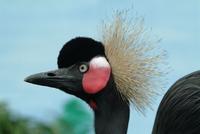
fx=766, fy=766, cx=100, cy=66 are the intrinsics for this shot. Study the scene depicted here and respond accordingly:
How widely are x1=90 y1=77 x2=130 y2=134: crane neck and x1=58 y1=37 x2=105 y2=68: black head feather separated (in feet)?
0.39

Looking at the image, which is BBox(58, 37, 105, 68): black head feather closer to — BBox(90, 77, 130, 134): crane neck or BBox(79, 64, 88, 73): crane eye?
BBox(79, 64, 88, 73): crane eye

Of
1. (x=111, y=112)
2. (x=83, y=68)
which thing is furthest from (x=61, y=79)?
(x=111, y=112)

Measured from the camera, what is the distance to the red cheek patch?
8.43 ft

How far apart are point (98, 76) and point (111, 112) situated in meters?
0.13

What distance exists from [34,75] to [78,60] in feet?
0.51

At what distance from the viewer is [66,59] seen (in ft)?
8.48

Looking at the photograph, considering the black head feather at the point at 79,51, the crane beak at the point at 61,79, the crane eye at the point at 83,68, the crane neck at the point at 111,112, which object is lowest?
the crane neck at the point at 111,112

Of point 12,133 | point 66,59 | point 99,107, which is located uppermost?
point 66,59

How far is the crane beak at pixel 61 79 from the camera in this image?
257 centimetres

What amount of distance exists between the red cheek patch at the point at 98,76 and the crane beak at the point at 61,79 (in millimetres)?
26

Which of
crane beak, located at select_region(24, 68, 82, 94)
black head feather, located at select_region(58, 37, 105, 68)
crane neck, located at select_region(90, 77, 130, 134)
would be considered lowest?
crane neck, located at select_region(90, 77, 130, 134)

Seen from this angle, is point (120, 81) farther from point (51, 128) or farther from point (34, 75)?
point (51, 128)

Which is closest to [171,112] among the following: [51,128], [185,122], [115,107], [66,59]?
[185,122]

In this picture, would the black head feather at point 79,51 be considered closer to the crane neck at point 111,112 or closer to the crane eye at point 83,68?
the crane eye at point 83,68
